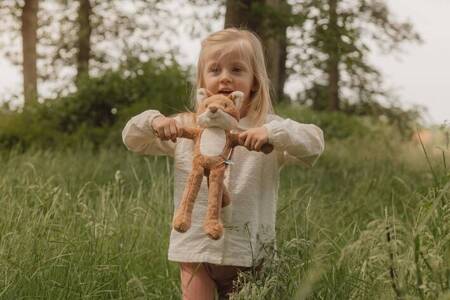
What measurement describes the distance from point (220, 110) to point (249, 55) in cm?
44

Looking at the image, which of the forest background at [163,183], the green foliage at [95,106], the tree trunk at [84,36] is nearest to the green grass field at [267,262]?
the forest background at [163,183]

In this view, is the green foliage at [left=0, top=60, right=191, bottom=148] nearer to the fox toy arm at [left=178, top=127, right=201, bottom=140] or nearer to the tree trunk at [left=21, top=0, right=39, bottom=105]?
the tree trunk at [left=21, top=0, right=39, bottom=105]

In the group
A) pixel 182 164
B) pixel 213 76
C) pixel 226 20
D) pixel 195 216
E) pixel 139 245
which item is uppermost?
pixel 226 20

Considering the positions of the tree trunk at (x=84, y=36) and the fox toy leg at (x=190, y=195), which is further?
the tree trunk at (x=84, y=36)

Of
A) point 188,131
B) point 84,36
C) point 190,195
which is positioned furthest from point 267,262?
point 84,36

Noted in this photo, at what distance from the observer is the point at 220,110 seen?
9.14 feet

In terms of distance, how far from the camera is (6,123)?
1025 centimetres

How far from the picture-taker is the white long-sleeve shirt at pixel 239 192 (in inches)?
118

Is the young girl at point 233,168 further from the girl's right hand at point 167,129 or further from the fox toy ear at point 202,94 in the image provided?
the fox toy ear at point 202,94

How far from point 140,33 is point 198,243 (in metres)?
14.6

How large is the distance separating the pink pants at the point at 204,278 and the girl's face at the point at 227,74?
2.32 ft

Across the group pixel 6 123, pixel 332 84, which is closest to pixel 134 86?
pixel 6 123

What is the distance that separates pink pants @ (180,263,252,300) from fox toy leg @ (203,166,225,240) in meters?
0.30

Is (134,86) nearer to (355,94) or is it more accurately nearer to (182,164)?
(182,164)
